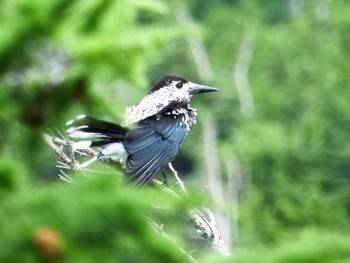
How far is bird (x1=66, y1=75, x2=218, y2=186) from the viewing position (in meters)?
7.66

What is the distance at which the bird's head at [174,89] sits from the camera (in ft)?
29.8

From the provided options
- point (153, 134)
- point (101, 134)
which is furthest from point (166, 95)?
point (101, 134)

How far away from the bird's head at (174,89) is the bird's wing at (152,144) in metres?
0.22

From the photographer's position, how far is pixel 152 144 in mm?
8609

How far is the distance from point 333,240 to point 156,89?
6476mm

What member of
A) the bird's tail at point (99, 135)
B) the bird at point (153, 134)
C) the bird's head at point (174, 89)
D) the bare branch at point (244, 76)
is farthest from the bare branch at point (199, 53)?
the bird's tail at point (99, 135)

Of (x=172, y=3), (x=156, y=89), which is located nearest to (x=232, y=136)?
(x=172, y=3)

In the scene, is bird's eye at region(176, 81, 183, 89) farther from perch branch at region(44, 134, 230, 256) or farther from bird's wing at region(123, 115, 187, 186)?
perch branch at region(44, 134, 230, 256)

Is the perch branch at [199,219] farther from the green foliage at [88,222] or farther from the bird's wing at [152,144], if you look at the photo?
the green foliage at [88,222]

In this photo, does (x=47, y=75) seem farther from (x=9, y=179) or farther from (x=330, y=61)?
(x=330, y=61)

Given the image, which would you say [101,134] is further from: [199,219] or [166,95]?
[166,95]

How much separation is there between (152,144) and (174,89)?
2.35 feet

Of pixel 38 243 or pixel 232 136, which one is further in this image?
pixel 232 136

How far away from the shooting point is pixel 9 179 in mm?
2771
